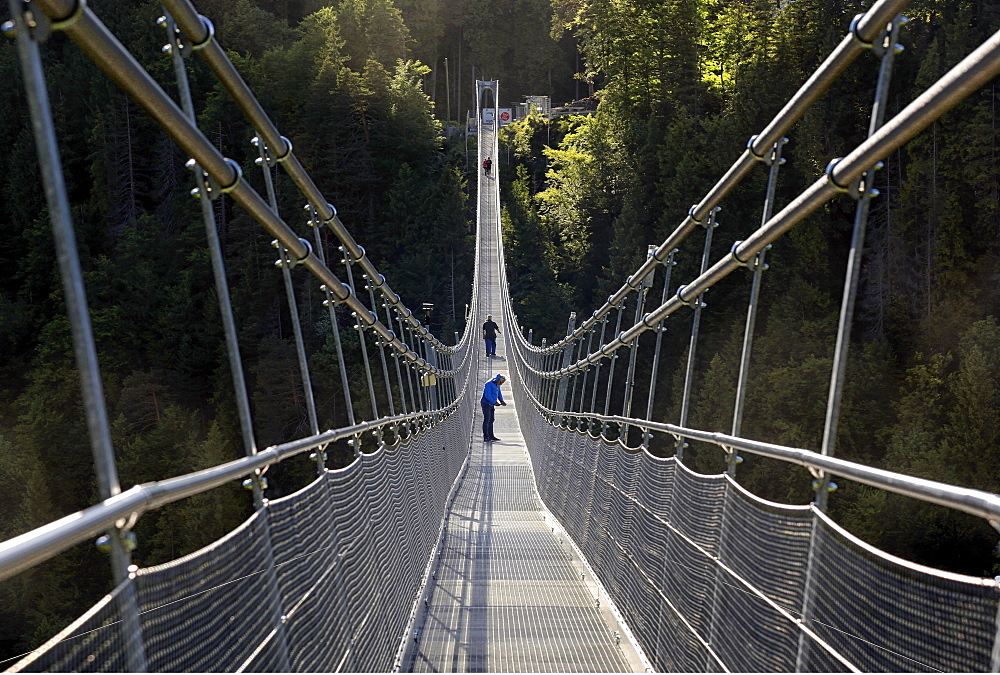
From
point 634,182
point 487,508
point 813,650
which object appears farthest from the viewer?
point 634,182

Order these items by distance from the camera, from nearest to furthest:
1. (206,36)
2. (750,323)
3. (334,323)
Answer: (206,36) < (750,323) < (334,323)

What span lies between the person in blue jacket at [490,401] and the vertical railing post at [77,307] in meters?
10.4

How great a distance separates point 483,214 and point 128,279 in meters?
11.3

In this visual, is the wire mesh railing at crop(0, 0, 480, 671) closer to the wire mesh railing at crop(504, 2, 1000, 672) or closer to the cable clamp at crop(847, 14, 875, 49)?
the wire mesh railing at crop(504, 2, 1000, 672)

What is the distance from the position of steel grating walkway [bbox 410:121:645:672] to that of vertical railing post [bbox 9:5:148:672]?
→ 2223 millimetres

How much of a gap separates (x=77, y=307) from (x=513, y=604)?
10.6 feet

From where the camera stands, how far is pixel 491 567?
4.99m

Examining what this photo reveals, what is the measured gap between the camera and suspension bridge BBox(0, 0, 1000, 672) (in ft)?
3.44

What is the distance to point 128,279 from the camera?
1362 inches

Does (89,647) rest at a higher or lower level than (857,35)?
lower

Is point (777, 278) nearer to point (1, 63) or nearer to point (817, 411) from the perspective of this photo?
point (817, 411)

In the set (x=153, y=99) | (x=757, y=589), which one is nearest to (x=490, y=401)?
(x=757, y=589)

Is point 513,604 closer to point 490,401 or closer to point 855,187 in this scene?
point 855,187

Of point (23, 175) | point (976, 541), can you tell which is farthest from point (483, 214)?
point (976, 541)
